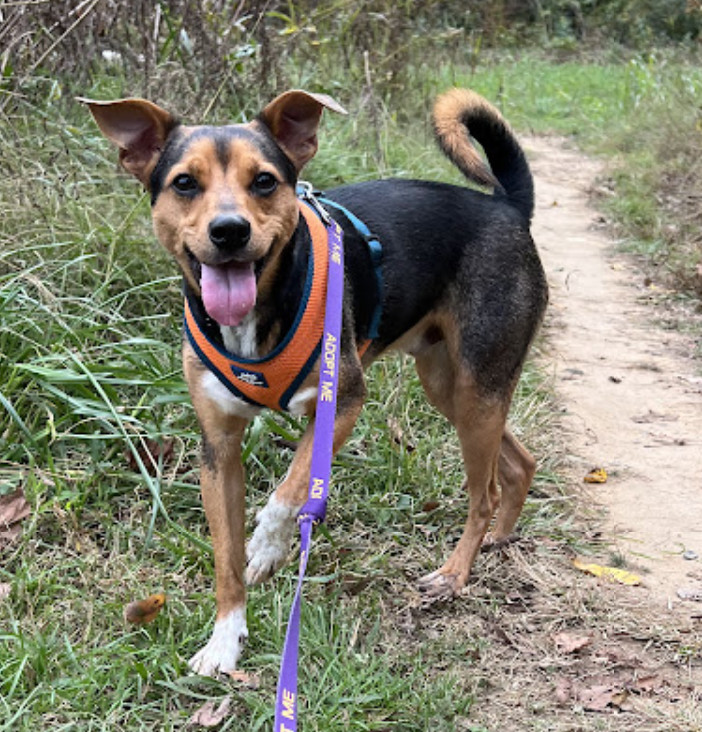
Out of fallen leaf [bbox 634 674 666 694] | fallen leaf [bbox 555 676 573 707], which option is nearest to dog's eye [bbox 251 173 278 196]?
fallen leaf [bbox 555 676 573 707]

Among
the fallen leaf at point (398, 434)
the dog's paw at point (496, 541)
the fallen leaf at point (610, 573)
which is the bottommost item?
the dog's paw at point (496, 541)

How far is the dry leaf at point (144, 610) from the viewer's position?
3.25 meters

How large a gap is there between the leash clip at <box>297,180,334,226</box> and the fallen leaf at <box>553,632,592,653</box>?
1.73 meters

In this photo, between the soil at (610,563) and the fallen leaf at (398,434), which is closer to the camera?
the soil at (610,563)

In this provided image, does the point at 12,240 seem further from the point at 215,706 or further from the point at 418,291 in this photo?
the point at 215,706

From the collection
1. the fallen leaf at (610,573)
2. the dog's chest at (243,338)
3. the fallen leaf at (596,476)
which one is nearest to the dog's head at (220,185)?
the dog's chest at (243,338)

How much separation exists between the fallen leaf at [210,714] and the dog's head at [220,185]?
118 cm

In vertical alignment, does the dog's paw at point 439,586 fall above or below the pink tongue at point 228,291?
below

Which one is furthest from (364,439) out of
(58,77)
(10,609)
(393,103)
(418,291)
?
(393,103)

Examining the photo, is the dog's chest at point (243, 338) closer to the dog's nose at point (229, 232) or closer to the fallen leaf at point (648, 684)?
the dog's nose at point (229, 232)

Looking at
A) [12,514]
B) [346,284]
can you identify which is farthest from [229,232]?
[12,514]

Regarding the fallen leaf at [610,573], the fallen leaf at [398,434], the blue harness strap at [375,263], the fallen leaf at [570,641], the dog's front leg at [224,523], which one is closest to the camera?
the dog's front leg at [224,523]

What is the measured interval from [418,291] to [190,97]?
116 inches

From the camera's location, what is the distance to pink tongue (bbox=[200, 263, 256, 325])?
292cm
